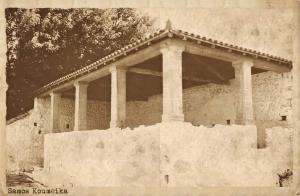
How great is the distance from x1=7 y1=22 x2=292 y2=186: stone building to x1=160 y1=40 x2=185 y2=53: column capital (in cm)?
1

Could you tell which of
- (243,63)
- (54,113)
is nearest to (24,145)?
(54,113)

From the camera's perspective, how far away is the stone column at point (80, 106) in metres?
5.71

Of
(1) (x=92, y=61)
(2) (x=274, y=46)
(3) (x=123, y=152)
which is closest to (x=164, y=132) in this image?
(3) (x=123, y=152)

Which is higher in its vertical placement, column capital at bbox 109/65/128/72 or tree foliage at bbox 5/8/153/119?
tree foliage at bbox 5/8/153/119

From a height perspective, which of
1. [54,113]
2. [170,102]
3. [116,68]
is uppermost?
[116,68]

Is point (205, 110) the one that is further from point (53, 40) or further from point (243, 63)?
point (53, 40)

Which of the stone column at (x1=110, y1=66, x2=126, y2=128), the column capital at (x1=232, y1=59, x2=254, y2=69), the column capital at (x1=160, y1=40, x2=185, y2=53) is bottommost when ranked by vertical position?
the stone column at (x1=110, y1=66, x2=126, y2=128)

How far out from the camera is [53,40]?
569 centimetres

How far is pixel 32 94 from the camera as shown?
18.9ft

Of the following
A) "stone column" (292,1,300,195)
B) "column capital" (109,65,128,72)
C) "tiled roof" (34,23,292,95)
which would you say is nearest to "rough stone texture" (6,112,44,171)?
"tiled roof" (34,23,292,95)

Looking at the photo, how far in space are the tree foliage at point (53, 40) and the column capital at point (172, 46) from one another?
0.35 m

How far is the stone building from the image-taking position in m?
5.39

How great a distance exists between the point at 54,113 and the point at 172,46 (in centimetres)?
181

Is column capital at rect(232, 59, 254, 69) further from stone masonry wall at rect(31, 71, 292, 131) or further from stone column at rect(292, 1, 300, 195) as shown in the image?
stone column at rect(292, 1, 300, 195)
